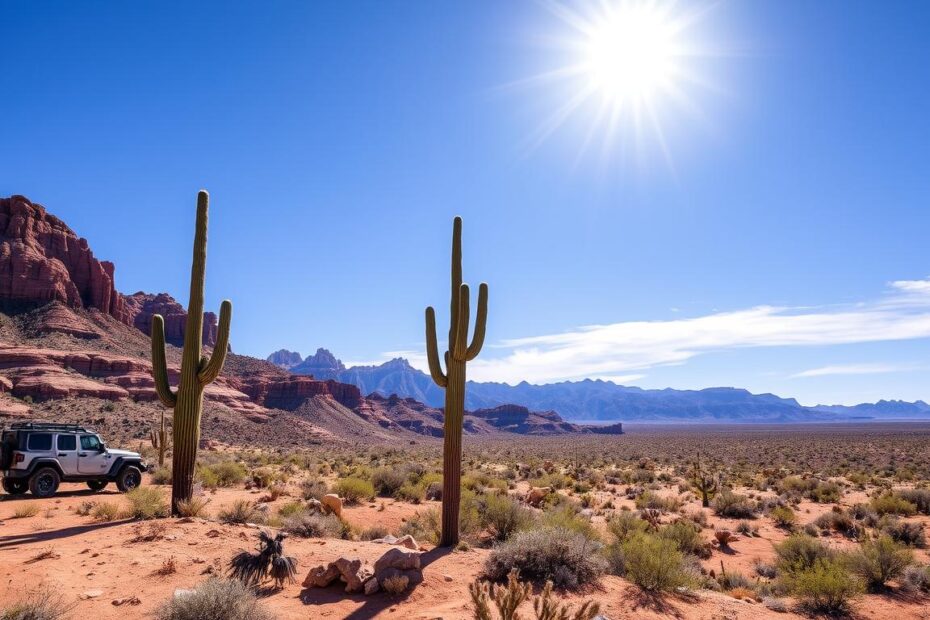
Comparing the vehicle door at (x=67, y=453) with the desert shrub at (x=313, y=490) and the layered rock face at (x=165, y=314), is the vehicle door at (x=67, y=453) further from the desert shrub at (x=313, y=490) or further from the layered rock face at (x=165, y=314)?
the layered rock face at (x=165, y=314)

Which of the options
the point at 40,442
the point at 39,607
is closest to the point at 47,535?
the point at 39,607

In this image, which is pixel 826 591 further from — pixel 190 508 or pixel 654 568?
pixel 190 508

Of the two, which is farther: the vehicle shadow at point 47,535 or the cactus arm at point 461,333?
the cactus arm at point 461,333

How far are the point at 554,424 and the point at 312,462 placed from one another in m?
124

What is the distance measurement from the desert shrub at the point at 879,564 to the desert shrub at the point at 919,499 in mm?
10666

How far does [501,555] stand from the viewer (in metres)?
8.48

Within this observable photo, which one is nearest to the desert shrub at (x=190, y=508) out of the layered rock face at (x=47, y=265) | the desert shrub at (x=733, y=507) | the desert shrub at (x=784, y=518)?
the desert shrub at (x=733, y=507)

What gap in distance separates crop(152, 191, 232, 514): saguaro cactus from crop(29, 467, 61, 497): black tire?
19.5 feet

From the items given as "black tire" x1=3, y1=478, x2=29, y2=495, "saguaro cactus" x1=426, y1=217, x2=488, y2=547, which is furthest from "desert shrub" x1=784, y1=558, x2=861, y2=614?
"black tire" x1=3, y1=478, x2=29, y2=495

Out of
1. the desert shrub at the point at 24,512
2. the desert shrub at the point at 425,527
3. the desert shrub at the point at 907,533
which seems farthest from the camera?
the desert shrub at the point at 907,533

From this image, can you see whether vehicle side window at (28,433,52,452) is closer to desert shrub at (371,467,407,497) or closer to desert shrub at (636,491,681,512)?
desert shrub at (371,467,407,497)

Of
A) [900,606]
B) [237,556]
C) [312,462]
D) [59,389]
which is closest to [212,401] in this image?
[59,389]

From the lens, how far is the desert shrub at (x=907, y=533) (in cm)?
1336

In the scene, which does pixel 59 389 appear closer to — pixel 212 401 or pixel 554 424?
pixel 212 401
